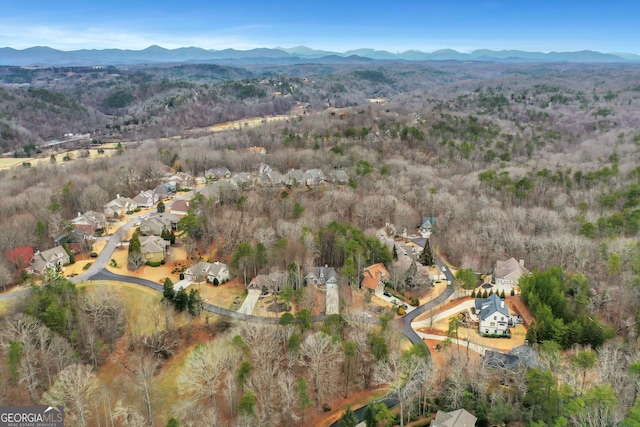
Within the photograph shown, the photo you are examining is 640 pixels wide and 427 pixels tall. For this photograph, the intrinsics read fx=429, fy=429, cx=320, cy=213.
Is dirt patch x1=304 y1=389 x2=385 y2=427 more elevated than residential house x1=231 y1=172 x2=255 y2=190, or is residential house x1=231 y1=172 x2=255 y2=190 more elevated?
residential house x1=231 y1=172 x2=255 y2=190

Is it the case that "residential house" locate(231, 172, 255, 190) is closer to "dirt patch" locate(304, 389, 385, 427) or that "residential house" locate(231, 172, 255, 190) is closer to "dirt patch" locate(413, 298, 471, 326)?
"dirt patch" locate(413, 298, 471, 326)

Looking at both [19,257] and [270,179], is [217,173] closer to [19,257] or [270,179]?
[270,179]

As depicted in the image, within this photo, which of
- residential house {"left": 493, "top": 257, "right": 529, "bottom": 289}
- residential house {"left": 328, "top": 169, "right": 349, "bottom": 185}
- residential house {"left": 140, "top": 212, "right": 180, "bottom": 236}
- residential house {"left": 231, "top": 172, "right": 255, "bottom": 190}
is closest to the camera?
residential house {"left": 493, "top": 257, "right": 529, "bottom": 289}

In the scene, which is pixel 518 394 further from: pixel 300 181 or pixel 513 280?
pixel 300 181

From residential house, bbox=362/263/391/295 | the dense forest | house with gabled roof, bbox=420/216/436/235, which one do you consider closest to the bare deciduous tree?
the dense forest

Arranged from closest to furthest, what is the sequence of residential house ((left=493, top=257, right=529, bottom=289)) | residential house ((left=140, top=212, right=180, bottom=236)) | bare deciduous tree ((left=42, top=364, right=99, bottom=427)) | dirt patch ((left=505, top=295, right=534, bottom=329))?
1. bare deciduous tree ((left=42, top=364, right=99, bottom=427))
2. dirt patch ((left=505, top=295, right=534, bottom=329))
3. residential house ((left=493, top=257, right=529, bottom=289))
4. residential house ((left=140, top=212, right=180, bottom=236))

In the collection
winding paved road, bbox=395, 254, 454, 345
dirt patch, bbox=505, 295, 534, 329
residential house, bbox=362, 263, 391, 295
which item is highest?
residential house, bbox=362, 263, 391, 295

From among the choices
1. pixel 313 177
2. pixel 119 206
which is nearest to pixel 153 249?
pixel 119 206

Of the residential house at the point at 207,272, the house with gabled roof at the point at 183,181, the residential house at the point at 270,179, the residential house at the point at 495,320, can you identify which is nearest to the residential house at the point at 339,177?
the residential house at the point at 270,179
